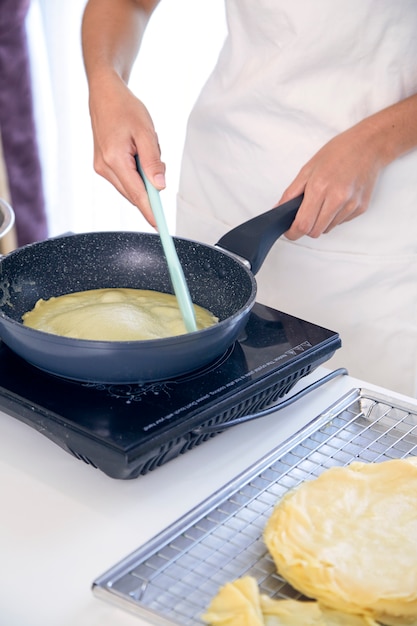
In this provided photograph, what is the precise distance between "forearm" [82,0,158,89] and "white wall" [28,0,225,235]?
0.71m

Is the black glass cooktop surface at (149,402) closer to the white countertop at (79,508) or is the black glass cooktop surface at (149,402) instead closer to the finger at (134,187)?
the white countertop at (79,508)

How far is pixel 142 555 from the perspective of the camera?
0.72 metres

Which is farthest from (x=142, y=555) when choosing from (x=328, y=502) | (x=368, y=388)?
(x=368, y=388)

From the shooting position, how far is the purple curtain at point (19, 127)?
2.37 m

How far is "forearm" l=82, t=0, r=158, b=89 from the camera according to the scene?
4.63 feet

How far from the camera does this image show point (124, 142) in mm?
1203

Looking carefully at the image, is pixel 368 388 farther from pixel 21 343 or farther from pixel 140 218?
pixel 140 218

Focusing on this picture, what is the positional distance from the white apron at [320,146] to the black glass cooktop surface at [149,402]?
0.44m

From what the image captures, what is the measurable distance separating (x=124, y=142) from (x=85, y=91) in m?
1.41

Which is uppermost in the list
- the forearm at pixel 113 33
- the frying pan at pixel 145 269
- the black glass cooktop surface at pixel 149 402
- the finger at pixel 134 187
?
the forearm at pixel 113 33

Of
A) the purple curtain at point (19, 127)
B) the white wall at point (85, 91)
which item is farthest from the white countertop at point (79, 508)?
the purple curtain at point (19, 127)

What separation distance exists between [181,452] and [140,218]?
165cm

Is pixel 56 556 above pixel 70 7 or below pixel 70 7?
below

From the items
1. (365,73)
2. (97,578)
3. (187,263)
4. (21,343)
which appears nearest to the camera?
(97,578)
